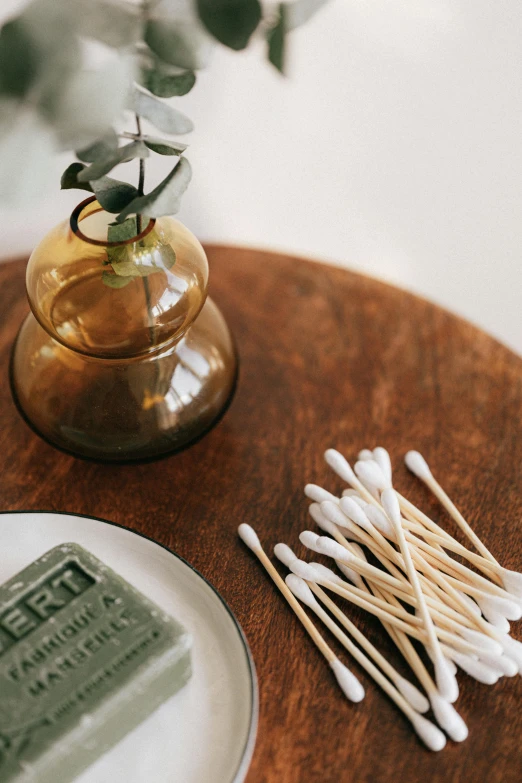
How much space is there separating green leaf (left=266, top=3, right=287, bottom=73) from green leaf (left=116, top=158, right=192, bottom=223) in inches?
3.2

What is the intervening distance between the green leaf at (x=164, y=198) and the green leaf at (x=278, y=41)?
83mm

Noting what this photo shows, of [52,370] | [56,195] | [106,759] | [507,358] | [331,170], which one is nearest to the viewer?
[106,759]

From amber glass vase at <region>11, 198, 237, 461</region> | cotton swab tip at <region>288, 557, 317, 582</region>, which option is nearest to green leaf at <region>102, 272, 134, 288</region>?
amber glass vase at <region>11, 198, 237, 461</region>

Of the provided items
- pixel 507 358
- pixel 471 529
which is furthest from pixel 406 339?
pixel 471 529

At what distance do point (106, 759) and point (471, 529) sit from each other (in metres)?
0.29

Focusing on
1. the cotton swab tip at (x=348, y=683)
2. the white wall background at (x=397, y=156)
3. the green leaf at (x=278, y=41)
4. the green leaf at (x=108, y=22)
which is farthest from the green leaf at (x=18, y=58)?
the white wall background at (x=397, y=156)

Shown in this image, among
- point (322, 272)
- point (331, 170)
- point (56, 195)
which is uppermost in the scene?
point (322, 272)

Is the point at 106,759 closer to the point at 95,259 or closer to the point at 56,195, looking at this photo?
the point at 95,259

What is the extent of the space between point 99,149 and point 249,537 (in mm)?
276

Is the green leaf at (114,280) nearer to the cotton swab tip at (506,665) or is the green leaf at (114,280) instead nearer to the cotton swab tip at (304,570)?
the cotton swab tip at (304,570)

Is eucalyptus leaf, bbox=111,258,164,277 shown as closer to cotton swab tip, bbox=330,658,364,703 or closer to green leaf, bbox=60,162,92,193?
green leaf, bbox=60,162,92,193

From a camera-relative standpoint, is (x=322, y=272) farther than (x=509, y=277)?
No

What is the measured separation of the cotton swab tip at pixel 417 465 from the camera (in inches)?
23.5

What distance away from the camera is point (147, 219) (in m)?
0.52
